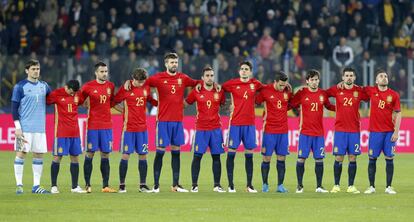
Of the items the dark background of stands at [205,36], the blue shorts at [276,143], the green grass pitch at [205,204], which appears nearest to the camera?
the green grass pitch at [205,204]

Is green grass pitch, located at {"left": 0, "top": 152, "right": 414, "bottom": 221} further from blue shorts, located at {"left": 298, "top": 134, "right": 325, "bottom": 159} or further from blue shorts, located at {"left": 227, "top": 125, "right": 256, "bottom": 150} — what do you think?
blue shorts, located at {"left": 227, "top": 125, "right": 256, "bottom": 150}

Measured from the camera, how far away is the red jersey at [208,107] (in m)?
22.7

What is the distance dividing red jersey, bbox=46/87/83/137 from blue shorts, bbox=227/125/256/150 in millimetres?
2670

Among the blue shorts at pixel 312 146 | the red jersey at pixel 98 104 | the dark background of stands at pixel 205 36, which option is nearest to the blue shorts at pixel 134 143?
the red jersey at pixel 98 104

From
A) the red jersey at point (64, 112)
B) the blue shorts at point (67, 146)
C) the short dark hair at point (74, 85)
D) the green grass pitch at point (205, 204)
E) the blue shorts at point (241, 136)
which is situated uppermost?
the short dark hair at point (74, 85)

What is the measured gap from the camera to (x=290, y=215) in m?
18.9

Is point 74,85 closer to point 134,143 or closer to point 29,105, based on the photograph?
point 29,105

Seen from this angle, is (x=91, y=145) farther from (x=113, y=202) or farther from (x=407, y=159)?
(x=407, y=159)

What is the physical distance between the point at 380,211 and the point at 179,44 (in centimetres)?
1759

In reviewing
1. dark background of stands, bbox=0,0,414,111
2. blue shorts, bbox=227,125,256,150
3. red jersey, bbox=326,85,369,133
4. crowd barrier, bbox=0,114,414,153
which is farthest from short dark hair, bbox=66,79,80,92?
dark background of stands, bbox=0,0,414,111

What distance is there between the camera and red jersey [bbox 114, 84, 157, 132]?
22.6 metres

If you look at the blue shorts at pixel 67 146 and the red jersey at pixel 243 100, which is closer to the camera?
the blue shorts at pixel 67 146

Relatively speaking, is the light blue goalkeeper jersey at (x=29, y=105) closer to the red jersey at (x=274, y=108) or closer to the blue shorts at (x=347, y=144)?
the red jersey at (x=274, y=108)

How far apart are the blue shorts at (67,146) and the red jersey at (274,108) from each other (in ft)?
10.7
